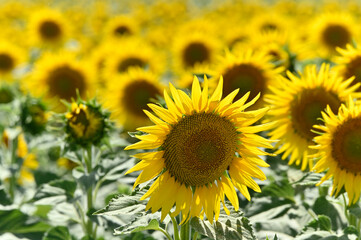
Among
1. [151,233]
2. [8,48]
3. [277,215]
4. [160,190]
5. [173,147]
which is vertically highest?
[8,48]

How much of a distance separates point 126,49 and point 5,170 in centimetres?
166

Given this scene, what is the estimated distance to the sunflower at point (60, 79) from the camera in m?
3.51

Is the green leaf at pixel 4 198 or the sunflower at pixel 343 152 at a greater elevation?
the sunflower at pixel 343 152

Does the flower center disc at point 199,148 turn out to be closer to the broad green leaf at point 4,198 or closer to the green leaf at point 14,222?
the green leaf at point 14,222

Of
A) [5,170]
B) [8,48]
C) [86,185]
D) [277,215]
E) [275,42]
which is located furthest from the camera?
[8,48]

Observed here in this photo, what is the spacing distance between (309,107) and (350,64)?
413 mm

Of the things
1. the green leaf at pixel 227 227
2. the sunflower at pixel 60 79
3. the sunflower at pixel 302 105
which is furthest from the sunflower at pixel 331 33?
the green leaf at pixel 227 227

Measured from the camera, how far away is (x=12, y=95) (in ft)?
11.2

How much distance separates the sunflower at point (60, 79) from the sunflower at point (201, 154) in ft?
6.49

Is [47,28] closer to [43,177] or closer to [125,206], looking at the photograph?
[43,177]

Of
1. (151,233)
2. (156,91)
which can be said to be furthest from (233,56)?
(151,233)

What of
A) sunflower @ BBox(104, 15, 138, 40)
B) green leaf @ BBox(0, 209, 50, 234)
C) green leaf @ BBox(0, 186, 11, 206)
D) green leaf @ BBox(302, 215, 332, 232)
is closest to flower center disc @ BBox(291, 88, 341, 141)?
green leaf @ BBox(302, 215, 332, 232)

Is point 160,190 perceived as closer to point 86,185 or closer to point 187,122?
point 187,122

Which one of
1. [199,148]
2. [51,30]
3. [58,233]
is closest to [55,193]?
[58,233]
